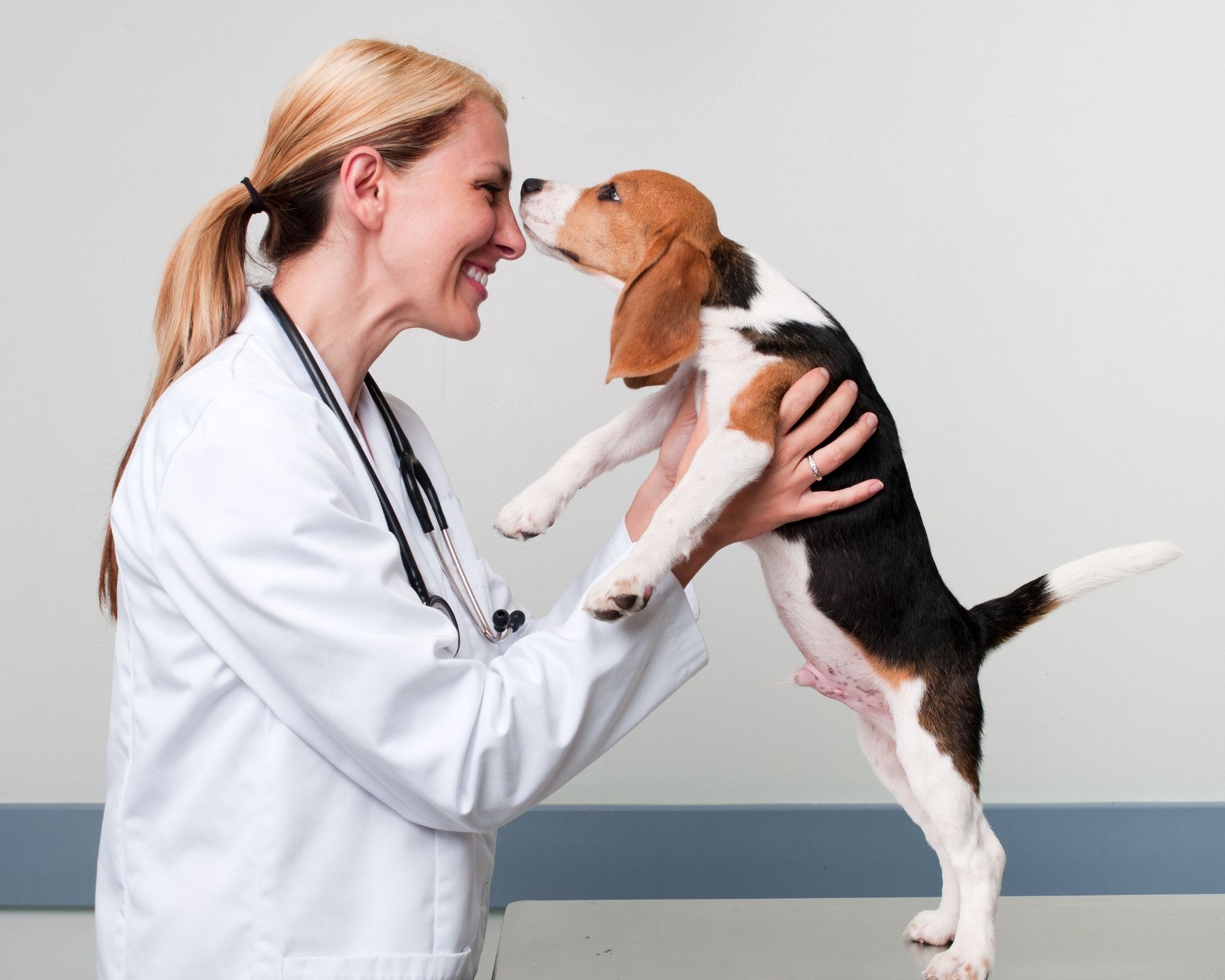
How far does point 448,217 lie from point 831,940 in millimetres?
→ 1597

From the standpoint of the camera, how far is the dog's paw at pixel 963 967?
1812mm

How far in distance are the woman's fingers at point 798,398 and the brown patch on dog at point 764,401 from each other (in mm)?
11

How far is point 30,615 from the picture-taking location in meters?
3.35

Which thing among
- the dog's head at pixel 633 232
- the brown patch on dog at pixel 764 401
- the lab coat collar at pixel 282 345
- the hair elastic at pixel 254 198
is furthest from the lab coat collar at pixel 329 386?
the brown patch on dog at pixel 764 401

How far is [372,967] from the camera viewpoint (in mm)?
1496

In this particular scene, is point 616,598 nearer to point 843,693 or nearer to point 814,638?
point 814,638

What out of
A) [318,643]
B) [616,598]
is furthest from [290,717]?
[616,598]

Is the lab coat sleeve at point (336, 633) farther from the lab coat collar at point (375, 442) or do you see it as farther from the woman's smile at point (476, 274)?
the woman's smile at point (476, 274)

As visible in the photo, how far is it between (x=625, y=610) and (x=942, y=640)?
65cm

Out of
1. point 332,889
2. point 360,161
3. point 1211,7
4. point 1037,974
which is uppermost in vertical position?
point 1211,7

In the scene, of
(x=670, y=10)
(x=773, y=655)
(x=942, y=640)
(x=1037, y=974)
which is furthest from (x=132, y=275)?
(x=1037, y=974)

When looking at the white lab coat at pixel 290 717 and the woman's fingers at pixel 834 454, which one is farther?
the woman's fingers at pixel 834 454

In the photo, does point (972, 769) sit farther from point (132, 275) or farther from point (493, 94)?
point (132, 275)

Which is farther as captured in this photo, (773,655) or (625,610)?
(773,655)
